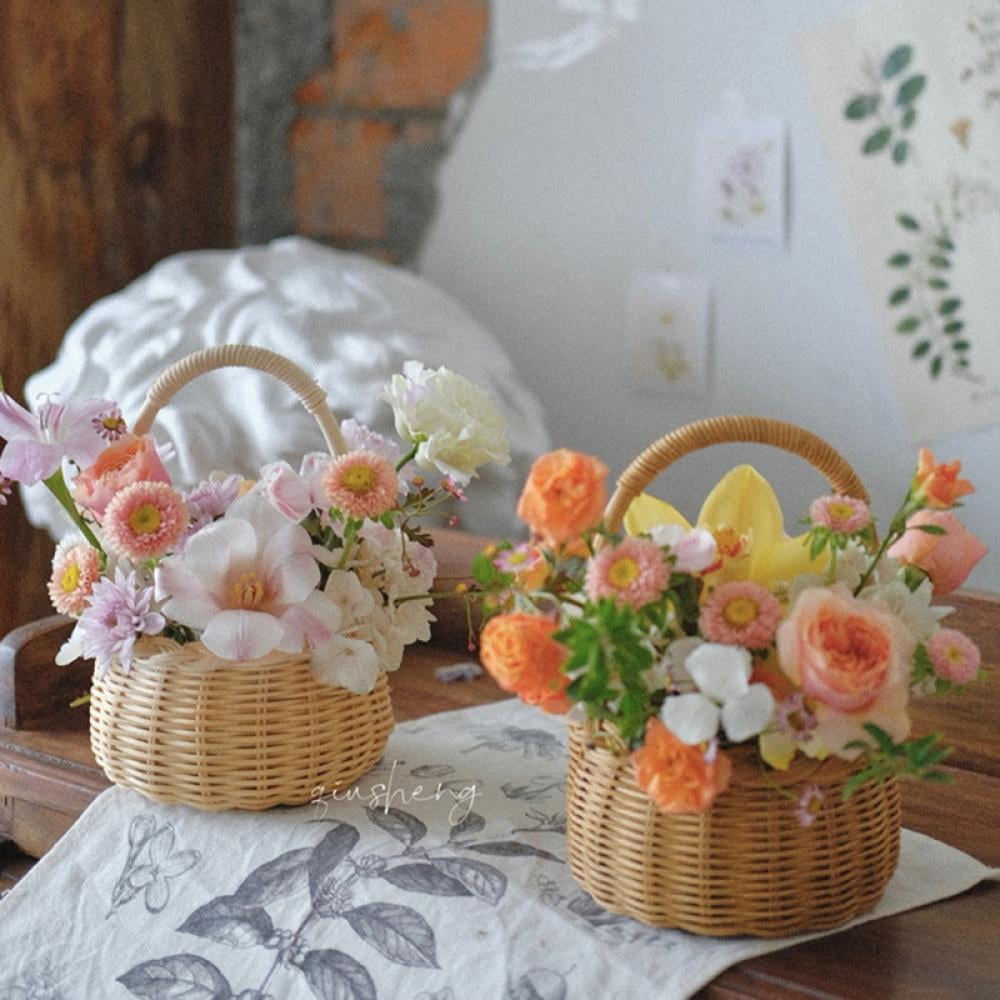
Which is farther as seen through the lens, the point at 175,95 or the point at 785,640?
the point at 175,95

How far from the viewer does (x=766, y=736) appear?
2.39 ft

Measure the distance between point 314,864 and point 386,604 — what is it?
16 cm

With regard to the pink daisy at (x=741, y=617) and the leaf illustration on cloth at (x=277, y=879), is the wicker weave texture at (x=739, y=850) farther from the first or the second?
the leaf illustration on cloth at (x=277, y=879)

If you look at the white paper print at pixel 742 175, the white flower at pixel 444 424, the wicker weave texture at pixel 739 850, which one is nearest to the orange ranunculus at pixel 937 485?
the wicker weave texture at pixel 739 850

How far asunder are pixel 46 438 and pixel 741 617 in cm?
42

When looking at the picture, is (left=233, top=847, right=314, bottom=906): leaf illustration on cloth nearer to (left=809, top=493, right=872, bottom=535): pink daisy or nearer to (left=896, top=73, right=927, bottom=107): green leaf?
(left=809, top=493, right=872, bottom=535): pink daisy

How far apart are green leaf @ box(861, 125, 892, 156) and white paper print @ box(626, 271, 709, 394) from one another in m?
0.28

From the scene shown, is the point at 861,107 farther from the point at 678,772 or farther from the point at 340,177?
the point at 678,772

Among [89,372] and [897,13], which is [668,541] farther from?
[897,13]

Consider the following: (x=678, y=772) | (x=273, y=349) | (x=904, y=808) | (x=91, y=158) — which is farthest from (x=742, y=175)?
(x=678, y=772)

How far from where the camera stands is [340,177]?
2455 mm

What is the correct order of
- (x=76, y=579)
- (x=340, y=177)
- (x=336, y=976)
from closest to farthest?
(x=336, y=976)
(x=76, y=579)
(x=340, y=177)

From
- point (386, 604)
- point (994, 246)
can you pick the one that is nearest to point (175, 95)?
point (994, 246)

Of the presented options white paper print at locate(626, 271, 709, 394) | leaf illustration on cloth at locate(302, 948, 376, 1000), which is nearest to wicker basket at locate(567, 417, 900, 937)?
leaf illustration on cloth at locate(302, 948, 376, 1000)
